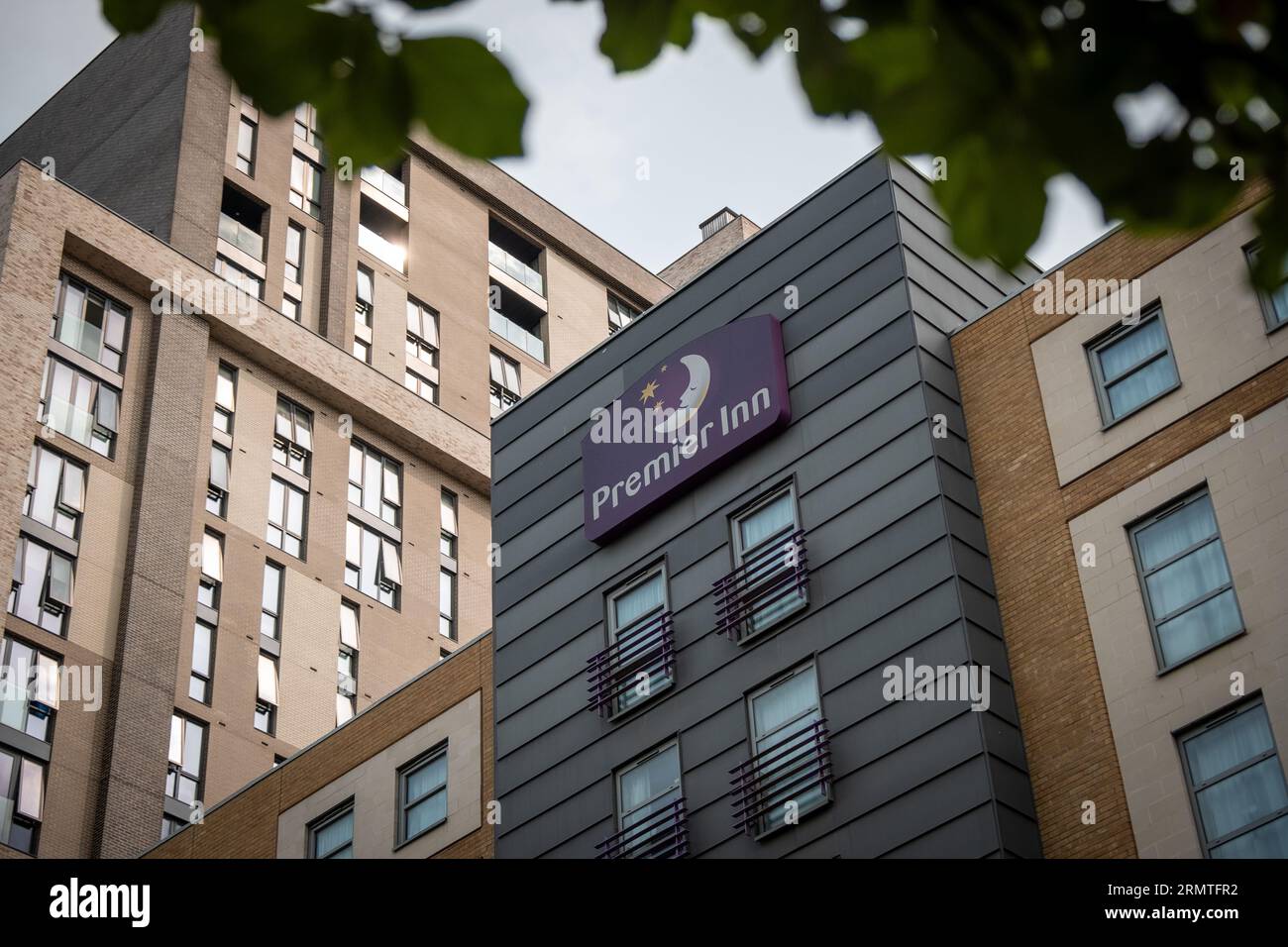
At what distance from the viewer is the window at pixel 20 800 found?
47781mm

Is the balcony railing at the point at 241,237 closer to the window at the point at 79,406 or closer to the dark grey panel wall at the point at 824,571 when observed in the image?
the window at the point at 79,406

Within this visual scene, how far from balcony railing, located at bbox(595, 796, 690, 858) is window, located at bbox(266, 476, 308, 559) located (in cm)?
3769

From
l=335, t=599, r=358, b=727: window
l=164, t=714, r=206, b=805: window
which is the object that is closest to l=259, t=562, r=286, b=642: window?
l=335, t=599, r=358, b=727: window

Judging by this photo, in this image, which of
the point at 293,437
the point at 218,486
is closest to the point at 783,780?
the point at 218,486

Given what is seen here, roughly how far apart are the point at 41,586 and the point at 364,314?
69.0 feet

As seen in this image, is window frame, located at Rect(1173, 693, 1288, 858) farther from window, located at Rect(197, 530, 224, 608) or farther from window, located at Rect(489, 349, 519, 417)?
window, located at Rect(489, 349, 519, 417)

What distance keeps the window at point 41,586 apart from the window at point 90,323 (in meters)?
7.37

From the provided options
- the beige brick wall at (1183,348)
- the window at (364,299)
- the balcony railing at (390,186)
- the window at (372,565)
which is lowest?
the beige brick wall at (1183,348)

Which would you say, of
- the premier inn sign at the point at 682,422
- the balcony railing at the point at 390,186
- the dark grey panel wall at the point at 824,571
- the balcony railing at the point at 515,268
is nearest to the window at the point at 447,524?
the balcony railing at the point at 515,268

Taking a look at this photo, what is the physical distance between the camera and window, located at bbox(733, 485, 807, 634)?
75.0 ft
